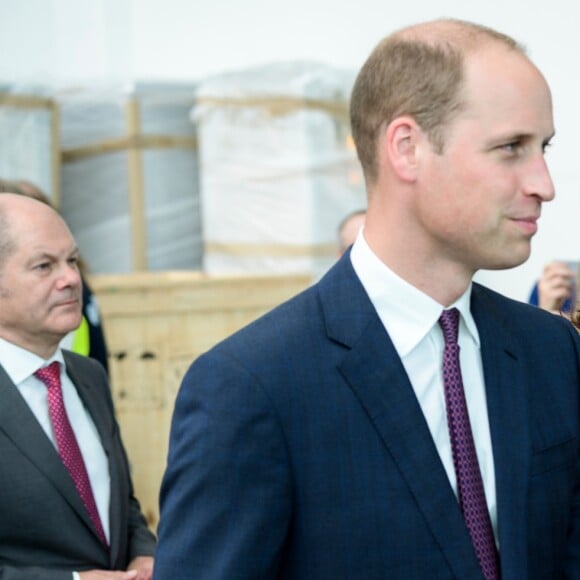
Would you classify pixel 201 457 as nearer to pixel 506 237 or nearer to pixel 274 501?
pixel 274 501

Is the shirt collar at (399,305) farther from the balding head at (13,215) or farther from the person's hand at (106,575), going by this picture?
the balding head at (13,215)

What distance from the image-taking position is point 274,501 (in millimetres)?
1162

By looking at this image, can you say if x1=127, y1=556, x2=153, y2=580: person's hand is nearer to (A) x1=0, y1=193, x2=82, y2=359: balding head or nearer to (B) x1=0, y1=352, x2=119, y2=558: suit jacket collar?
(B) x1=0, y1=352, x2=119, y2=558: suit jacket collar

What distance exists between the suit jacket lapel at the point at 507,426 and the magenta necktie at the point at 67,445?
40.9 inches

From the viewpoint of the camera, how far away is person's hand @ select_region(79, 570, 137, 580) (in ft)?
6.60

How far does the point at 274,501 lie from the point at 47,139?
3.33 m

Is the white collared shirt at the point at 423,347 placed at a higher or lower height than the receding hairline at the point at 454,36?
lower

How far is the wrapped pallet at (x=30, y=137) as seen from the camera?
4125 mm

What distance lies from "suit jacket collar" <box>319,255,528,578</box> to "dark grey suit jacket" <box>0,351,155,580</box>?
95cm

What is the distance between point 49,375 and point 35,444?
0.64ft

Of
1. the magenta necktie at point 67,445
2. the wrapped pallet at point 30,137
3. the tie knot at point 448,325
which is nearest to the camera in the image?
the tie knot at point 448,325

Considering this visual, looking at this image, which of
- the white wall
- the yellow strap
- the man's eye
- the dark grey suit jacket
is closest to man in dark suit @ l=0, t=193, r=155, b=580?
the dark grey suit jacket

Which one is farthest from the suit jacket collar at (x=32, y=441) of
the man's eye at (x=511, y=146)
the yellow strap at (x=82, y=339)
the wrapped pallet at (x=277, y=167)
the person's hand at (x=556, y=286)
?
the wrapped pallet at (x=277, y=167)

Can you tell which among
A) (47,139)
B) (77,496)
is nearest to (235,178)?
(47,139)
